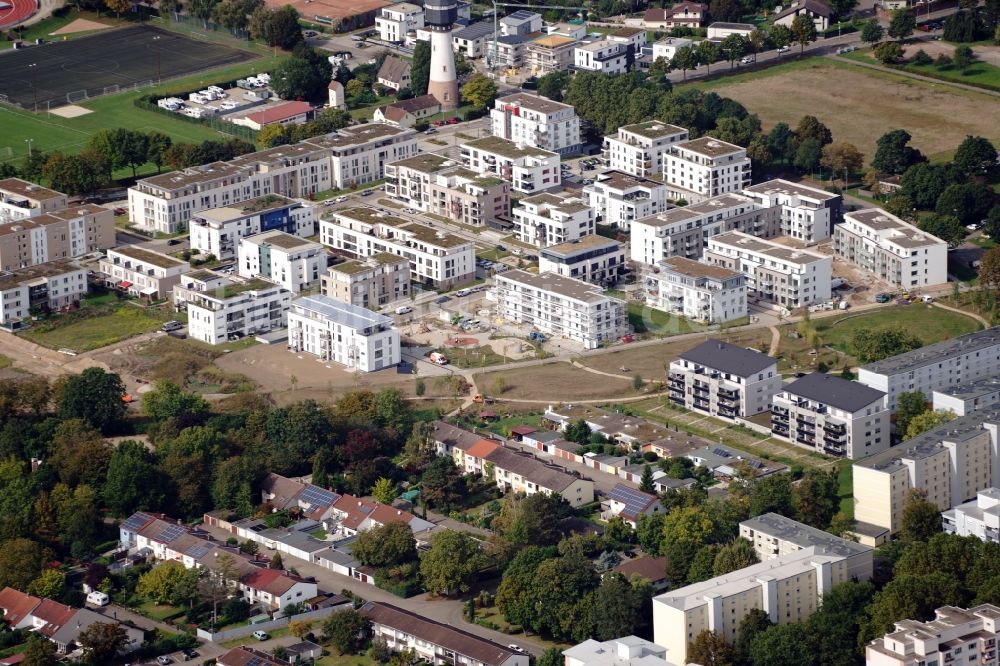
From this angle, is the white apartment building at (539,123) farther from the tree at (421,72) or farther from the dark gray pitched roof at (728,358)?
the dark gray pitched roof at (728,358)

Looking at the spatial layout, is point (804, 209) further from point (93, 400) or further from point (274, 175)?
point (93, 400)

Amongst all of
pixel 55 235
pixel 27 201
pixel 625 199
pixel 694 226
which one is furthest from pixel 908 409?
pixel 27 201

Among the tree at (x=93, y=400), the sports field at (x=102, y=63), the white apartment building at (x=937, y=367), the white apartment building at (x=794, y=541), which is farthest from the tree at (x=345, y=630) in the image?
the sports field at (x=102, y=63)

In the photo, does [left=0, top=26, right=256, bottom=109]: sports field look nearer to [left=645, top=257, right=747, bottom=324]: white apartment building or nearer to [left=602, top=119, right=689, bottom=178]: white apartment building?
[left=602, top=119, right=689, bottom=178]: white apartment building

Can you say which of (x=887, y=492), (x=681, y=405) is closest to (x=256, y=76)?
(x=681, y=405)

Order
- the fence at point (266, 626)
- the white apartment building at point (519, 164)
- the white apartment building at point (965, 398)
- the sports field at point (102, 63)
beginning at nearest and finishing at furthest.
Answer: the fence at point (266, 626), the white apartment building at point (965, 398), the white apartment building at point (519, 164), the sports field at point (102, 63)
